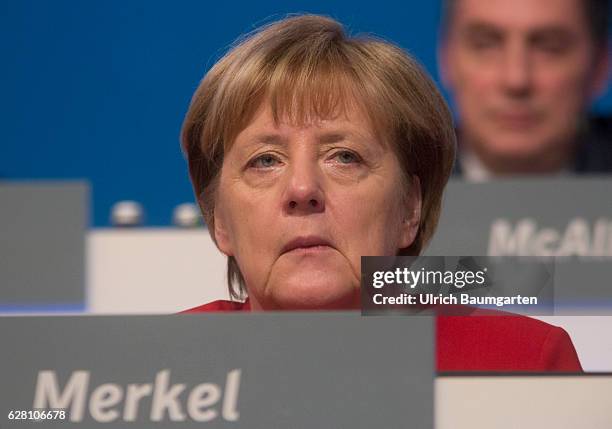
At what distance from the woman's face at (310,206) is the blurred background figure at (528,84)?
729mm

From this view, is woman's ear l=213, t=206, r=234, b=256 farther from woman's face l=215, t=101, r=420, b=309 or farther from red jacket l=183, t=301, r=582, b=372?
red jacket l=183, t=301, r=582, b=372

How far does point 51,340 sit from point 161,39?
1.15 metres

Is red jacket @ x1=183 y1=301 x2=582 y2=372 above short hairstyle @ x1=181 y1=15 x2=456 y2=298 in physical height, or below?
below

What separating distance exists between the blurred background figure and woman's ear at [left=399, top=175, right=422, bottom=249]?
2.09 feet

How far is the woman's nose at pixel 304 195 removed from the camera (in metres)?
1.12

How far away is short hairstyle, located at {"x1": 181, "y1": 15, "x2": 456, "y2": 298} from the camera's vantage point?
1.16m

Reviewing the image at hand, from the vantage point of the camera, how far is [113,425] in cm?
97

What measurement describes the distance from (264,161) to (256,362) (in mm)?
292

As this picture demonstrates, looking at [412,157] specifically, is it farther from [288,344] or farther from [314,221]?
[288,344]

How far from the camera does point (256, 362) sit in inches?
37.8

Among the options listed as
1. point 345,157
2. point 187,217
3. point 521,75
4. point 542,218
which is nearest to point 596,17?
point 521,75

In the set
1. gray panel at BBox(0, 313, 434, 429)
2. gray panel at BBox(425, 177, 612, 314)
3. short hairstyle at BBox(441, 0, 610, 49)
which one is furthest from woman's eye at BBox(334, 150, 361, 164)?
short hairstyle at BBox(441, 0, 610, 49)

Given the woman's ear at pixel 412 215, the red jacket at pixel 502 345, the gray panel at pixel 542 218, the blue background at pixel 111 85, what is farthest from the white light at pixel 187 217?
the red jacket at pixel 502 345

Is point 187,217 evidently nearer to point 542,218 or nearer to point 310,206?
point 542,218
